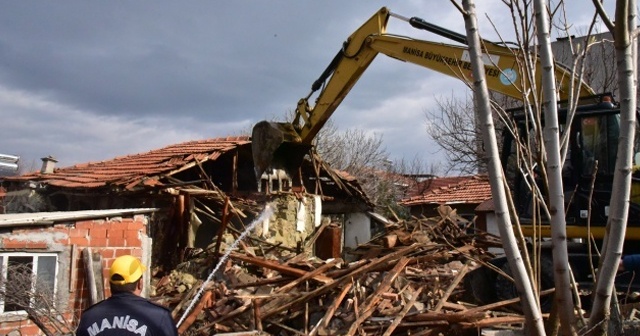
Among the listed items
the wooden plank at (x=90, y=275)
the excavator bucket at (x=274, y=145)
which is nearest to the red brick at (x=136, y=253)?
the wooden plank at (x=90, y=275)

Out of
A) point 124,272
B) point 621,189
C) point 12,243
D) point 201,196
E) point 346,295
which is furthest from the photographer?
point 201,196

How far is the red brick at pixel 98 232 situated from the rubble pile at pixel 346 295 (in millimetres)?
1658

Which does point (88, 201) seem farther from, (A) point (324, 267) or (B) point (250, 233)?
(A) point (324, 267)

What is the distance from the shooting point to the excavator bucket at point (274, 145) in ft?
38.9

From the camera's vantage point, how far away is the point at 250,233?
542 inches

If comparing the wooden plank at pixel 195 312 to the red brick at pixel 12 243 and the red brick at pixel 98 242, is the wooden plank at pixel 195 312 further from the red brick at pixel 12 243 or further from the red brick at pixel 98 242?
the red brick at pixel 12 243

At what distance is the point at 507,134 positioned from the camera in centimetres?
745

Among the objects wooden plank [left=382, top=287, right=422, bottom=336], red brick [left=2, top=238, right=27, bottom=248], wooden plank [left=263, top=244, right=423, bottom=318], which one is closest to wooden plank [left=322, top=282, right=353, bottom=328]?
wooden plank [left=263, top=244, right=423, bottom=318]

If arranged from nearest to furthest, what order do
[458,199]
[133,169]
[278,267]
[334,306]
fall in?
[334,306] → [278,267] → [133,169] → [458,199]

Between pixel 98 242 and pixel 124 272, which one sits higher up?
pixel 124 272

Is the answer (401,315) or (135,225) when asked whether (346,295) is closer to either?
(401,315)

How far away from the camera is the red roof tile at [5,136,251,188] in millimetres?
12984

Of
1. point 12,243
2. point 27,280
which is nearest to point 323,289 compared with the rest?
point 27,280

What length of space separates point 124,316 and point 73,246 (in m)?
4.22
